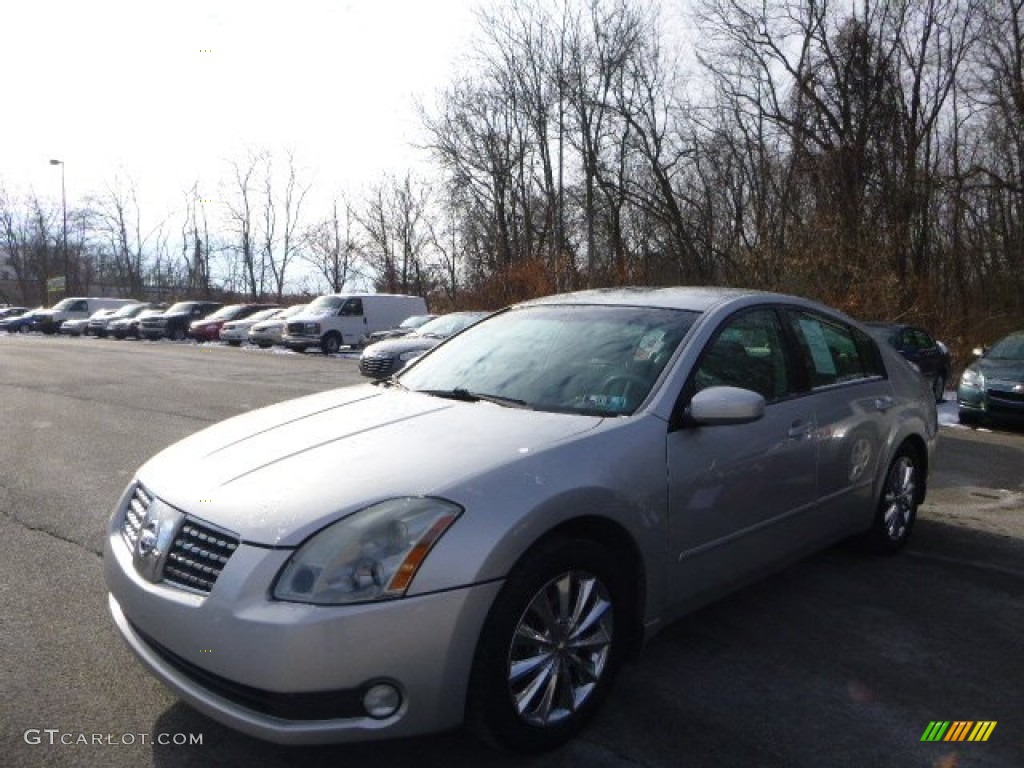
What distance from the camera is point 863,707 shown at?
10.3 ft

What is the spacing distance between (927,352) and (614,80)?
2191 centimetres

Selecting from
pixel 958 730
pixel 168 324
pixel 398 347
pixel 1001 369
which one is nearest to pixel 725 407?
pixel 958 730

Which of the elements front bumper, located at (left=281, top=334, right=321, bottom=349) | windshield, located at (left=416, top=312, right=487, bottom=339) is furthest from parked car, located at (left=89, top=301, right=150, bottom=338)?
windshield, located at (left=416, top=312, right=487, bottom=339)

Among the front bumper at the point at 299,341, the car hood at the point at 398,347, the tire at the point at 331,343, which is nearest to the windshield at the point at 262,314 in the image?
the front bumper at the point at 299,341

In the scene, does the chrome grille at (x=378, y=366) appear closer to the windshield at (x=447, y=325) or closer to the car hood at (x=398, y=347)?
the car hood at (x=398, y=347)

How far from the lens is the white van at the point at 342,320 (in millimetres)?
26047

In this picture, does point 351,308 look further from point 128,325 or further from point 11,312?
point 11,312

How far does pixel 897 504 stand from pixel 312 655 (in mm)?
3923

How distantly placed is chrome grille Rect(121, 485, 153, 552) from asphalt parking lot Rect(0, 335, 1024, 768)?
0.61 metres

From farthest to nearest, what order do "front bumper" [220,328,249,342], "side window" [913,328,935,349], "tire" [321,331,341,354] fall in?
"front bumper" [220,328,249,342]
"tire" [321,331,341,354]
"side window" [913,328,935,349]

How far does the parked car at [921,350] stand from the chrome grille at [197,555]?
11.3 m

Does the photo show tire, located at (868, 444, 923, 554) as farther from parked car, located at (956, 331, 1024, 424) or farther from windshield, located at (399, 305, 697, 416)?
parked car, located at (956, 331, 1024, 424)

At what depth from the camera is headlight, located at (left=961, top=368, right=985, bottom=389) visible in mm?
10930

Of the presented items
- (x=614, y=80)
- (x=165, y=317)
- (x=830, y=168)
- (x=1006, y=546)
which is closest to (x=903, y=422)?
(x=1006, y=546)
